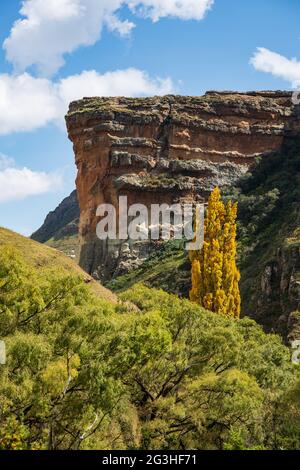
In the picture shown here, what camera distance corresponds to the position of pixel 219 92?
95125mm

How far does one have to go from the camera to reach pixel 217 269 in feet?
154

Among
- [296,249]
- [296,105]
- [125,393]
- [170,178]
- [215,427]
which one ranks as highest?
[296,105]

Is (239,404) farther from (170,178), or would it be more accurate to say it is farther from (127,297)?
(170,178)

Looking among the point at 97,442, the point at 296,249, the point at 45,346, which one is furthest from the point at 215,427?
the point at 296,249

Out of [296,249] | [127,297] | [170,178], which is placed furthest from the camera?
[170,178]

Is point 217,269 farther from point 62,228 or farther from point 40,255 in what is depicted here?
point 62,228

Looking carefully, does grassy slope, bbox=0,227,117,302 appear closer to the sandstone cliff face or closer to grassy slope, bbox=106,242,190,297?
grassy slope, bbox=106,242,190,297

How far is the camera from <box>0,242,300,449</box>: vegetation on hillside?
1909cm

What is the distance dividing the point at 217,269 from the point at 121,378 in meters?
25.4

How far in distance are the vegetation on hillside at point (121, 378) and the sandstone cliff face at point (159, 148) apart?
189ft

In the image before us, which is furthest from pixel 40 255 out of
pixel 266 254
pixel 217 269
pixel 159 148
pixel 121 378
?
pixel 159 148
